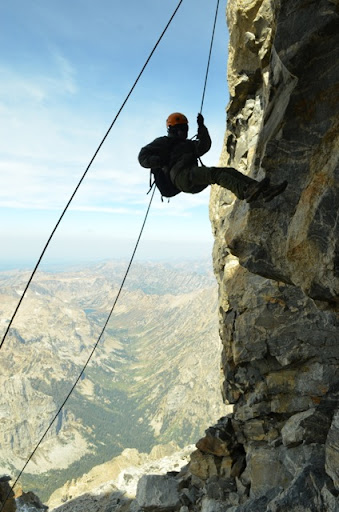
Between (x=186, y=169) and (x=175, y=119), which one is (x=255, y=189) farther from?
(x=175, y=119)

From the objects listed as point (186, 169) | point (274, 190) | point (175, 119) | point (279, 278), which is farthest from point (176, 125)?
point (279, 278)

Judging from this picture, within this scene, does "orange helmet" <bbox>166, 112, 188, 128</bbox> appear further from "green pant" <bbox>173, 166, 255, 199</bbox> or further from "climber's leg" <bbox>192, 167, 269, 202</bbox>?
"climber's leg" <bbox>192, 167, 269, 202</bbox>

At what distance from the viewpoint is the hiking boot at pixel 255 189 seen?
297 inches

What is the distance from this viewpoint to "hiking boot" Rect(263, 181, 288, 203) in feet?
24.6

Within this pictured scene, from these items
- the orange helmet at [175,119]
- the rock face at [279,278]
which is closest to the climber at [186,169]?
the orange helmet at [175,119]

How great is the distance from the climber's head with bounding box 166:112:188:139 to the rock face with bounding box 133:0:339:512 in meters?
2.43

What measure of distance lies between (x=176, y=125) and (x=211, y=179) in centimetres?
274

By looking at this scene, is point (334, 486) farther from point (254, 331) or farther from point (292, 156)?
point (292, 156)

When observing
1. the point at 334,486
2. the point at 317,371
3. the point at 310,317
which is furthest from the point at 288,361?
the point at 334,486

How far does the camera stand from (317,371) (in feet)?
36.2

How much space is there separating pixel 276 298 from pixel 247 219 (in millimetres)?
5326

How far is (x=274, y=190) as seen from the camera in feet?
24.7

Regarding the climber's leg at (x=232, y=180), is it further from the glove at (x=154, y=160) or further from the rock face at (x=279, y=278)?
the glove at (x=154, y=160)

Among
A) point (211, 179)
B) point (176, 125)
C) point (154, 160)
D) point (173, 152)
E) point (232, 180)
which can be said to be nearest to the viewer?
point (232, 180)
